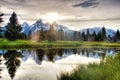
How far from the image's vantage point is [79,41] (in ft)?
184

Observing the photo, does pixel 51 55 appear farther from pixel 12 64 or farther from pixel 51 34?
pixel 51 34

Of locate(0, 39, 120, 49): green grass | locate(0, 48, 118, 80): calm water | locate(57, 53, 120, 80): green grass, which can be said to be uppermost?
locate(57, 53, 120, 80): green grass

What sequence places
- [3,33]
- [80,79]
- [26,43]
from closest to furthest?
1. [80,79]
2. [26,43]
3. [3,33]

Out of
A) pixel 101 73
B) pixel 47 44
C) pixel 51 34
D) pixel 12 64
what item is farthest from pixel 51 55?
pixel 51 34

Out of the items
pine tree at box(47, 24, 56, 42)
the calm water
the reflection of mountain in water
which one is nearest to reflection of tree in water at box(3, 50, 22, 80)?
the calm water

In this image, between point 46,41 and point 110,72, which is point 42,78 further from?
point 46,41

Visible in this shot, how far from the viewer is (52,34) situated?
61688 mm

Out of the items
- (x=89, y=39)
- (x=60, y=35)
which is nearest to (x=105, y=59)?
(x=89, y=39)

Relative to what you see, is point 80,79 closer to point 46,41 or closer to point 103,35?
point 103,35

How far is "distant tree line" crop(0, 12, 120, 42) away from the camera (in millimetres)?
52281

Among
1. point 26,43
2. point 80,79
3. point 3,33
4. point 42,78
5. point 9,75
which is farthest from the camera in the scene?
point 3,33

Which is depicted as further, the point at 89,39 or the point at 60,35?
the point at 60,35

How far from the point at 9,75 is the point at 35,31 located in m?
51.9

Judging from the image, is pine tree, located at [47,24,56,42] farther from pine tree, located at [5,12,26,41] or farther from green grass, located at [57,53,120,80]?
green grass, located at [57,53,120,80]
